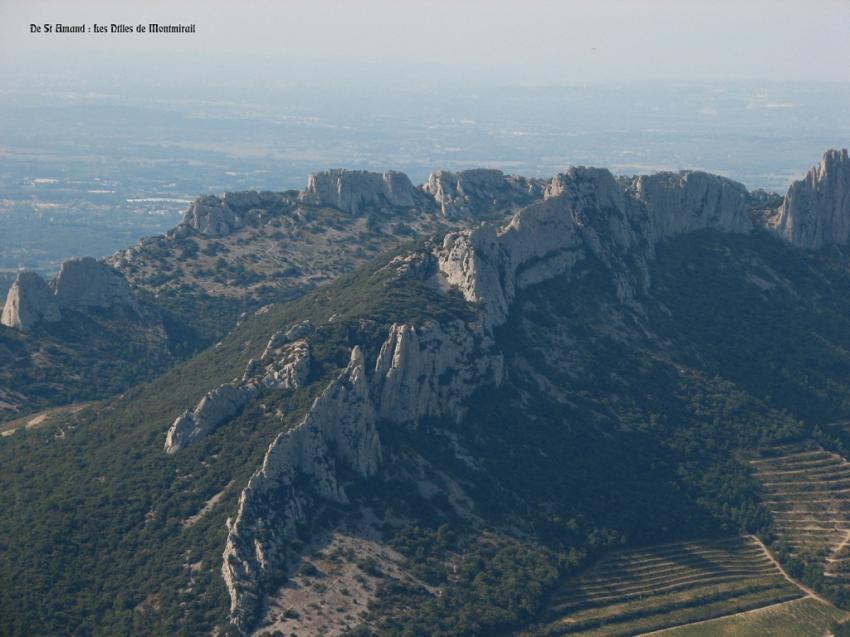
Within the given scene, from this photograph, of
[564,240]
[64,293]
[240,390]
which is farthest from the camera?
[64,293]

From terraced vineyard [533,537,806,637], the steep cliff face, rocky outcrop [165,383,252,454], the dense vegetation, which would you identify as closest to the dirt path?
terraced vineyard [533,537,806,637]

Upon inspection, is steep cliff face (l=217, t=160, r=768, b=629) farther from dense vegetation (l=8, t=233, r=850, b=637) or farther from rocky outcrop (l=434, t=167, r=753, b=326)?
dense vegetation (l=8, t=233, r=850, b=637)

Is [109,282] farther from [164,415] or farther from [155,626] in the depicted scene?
[155,626]

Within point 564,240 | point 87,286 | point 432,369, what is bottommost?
point 432,369

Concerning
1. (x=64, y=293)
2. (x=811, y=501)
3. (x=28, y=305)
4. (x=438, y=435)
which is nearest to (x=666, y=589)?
(x=811, y=501)

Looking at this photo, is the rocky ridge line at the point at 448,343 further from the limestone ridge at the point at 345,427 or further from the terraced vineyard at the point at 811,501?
the terraced vineyard at the point at 811,501

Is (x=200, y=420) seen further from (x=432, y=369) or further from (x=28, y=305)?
(x=28, y=305)

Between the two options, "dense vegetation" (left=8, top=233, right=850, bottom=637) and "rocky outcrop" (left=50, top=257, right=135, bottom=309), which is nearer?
"dense vegetation" (left=8, top=233, right=850, bottom=637)
